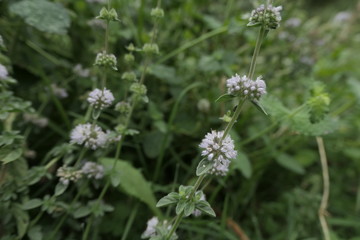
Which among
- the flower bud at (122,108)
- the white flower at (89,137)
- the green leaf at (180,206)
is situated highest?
the flower bud at (122,108)

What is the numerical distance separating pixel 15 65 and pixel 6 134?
566mm

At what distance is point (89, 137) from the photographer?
3.60 ft

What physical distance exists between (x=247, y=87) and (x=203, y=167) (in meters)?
0.22

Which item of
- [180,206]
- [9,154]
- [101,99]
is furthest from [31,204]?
[180,206]

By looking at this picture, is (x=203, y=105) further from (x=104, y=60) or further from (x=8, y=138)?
(x=8, y=138)

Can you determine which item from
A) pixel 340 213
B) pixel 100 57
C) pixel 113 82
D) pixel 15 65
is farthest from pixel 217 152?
pixel 340 213

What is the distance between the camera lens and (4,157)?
108 cm

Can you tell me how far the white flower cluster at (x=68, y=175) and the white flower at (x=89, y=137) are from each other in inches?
3.8

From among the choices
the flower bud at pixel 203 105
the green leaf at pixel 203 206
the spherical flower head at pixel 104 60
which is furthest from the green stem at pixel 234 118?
the flower bud at pixel 203 105

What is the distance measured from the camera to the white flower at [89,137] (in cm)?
109

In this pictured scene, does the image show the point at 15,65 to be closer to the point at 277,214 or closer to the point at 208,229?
the point at 208,229

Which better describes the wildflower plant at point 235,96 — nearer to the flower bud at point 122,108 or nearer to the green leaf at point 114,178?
the green leaf at point 114,178

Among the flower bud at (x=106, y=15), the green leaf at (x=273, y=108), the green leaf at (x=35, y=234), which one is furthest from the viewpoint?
the green leaf at (x=273, y=108)

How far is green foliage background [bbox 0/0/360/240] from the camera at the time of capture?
1.25 metres
